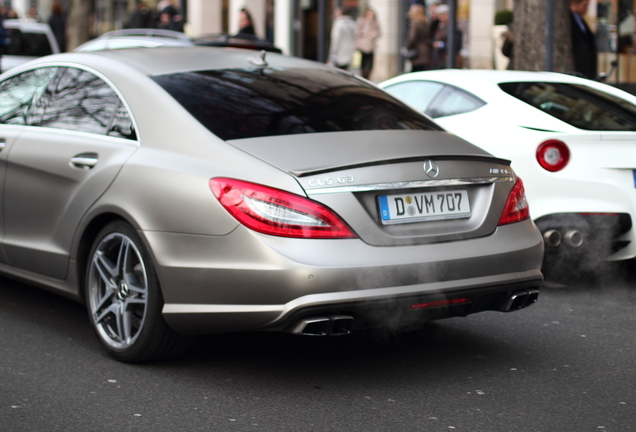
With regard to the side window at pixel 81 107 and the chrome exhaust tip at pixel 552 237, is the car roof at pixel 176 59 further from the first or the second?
the chrome exhaust tip at pixel 552 237

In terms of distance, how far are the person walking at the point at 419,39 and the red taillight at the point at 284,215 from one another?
45.1 ft

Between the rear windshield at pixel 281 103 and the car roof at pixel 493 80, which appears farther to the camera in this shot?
the car roof at pixel 493 80

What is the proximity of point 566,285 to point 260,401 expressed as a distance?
3129 millimetres

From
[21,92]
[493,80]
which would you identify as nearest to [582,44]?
[493,80]

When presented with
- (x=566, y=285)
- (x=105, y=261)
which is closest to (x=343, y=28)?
(x=566, y=285)

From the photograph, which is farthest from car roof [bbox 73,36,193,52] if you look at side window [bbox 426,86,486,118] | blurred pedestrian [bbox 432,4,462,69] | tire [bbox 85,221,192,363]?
tire [bbox 85,221,192,363]

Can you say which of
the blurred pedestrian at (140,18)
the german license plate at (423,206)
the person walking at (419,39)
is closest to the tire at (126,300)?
the german license plate at (423,206)

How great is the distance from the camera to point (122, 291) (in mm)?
4477

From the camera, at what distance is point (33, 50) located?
68.8 feet

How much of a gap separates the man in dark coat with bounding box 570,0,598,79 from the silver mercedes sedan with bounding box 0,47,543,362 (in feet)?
22.2

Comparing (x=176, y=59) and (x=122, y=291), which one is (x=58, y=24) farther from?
(x=122, y=291)

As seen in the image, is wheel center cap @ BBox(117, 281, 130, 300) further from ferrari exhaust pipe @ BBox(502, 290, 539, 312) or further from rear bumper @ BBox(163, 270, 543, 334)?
ferrari exhaust pipe @ BBox(502, 290, 539, 312)

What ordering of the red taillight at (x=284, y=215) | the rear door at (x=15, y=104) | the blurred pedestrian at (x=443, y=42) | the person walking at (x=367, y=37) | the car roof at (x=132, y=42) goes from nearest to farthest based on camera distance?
1. the red taillight at (x=284, y=215)
2. the rear door at (x=15, y=104)
3. the car roof at (x=132, y=42)
4. the blurred pedestrian at (x=443, y=42)
5. the person walking at (x=367, y=37)

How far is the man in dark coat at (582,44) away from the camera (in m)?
11.3
